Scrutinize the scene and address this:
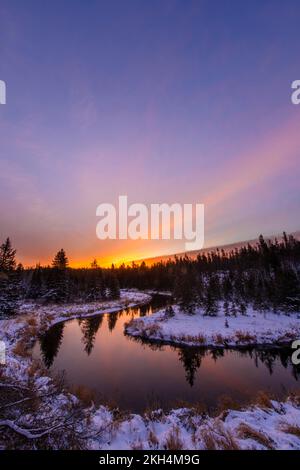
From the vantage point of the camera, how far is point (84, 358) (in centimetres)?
2000

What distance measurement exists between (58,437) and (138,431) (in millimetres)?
3126

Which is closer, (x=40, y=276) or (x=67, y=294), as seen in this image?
(x=67, y=294)

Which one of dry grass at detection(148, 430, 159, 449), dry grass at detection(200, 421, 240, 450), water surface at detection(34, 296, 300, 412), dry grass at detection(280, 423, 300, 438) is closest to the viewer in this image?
dry grass at detection(200, 421, 240, 450)

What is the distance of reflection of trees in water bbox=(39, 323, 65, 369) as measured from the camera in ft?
63.2

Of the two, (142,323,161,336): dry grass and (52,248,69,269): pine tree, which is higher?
(52,248,69,269): pine tree

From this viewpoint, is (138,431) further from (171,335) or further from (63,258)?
(63,258)

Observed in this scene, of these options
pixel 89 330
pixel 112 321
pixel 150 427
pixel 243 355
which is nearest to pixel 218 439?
pixel 150 427

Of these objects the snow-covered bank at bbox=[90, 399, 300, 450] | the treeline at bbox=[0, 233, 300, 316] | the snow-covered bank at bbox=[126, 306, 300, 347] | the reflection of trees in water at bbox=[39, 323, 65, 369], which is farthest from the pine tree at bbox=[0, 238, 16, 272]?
the snow-covered bank at bbox=[90, 399, 300, 450]

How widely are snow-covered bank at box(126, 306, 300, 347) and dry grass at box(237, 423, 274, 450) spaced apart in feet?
51.3

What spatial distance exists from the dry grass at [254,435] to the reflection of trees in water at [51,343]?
15511 millimetres

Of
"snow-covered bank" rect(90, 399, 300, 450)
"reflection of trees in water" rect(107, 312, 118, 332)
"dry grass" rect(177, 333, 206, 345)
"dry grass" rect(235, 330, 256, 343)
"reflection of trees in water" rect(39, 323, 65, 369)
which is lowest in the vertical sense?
"reflection of trees in water" rect(107, 312, 118, 332)

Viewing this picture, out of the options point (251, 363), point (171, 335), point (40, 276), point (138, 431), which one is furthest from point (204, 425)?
point (40, 276)

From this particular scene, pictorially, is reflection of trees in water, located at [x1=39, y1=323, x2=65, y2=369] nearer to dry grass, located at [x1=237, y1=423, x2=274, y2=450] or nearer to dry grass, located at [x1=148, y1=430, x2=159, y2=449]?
dry grass, located at [x1=148, y1=430, x2=159, y2=449]

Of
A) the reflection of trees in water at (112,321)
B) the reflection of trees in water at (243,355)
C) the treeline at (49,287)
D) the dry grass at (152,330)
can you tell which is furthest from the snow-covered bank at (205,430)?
the treeline at (49,287)
